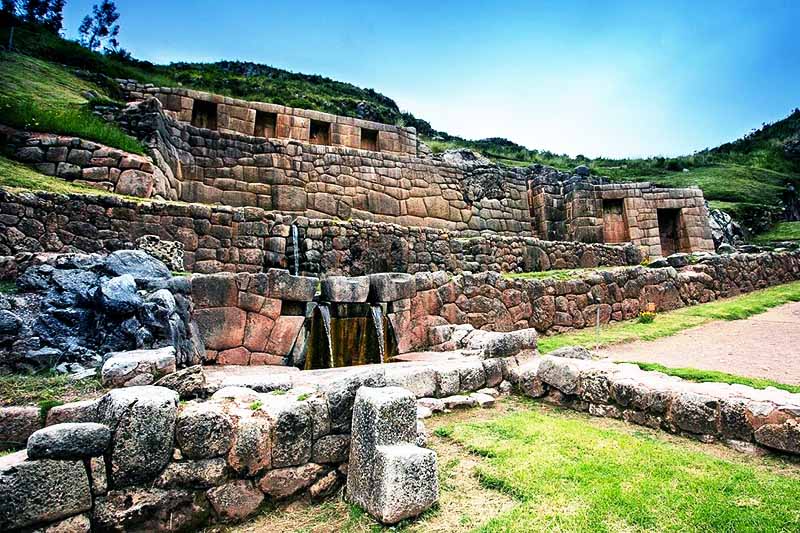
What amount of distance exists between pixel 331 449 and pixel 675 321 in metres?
11.2

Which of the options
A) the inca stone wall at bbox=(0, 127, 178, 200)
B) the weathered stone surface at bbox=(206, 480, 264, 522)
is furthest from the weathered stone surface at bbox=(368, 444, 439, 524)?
the inca stone wall at bbox=(0, 127, 178, 200)

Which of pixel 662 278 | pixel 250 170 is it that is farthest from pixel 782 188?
pixel 250 170

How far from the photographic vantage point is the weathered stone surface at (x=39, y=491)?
2318 millimetres

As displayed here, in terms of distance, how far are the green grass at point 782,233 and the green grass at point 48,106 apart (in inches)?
1146

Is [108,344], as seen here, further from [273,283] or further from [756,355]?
[756,355]

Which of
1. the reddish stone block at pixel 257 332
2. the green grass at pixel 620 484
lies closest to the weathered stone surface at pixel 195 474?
the green grass at pixel 620 484

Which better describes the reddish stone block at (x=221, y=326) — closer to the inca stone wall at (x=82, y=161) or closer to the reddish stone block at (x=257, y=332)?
the reddish stone block at (x=257, y=332)

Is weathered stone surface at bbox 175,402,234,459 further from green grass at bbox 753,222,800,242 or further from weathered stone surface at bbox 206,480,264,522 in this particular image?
green grass at bbox 753,222,800,242

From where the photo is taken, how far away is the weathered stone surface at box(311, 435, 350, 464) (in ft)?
11.1

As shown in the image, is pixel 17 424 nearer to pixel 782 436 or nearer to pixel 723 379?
pixel 782 436

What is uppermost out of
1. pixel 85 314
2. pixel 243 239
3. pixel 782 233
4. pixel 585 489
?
pixel 782 233

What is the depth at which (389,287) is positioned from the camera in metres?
8.78

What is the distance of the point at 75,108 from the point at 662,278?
17.0 m

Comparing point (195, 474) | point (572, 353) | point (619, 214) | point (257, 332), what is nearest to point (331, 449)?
point (195, 474)
